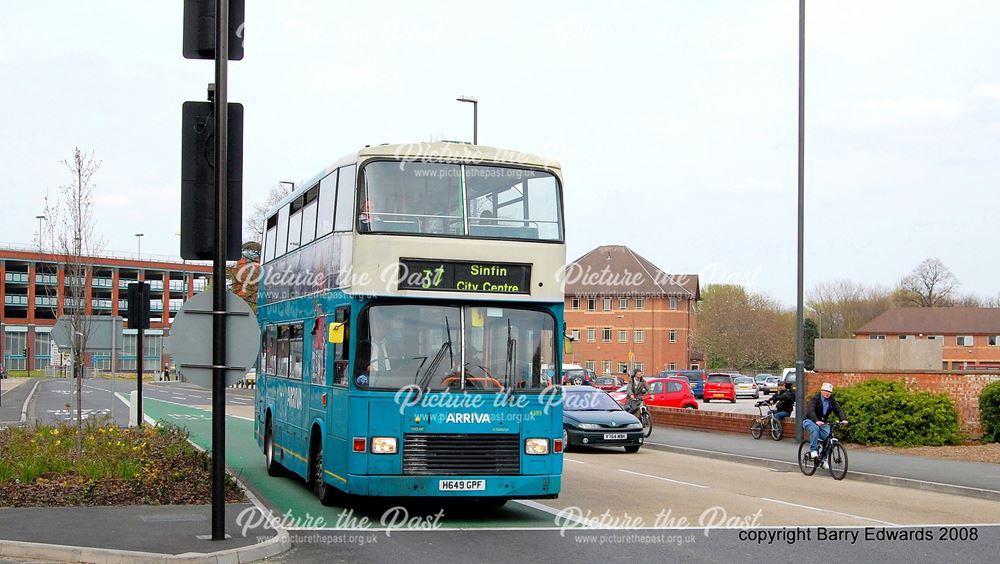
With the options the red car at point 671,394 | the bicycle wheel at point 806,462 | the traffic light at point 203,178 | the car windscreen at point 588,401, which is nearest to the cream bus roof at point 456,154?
the traffic light at point 203,178

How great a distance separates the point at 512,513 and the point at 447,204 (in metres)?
3.94

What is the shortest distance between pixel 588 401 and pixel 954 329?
103 metres

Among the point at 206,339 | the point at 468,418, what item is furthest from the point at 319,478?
the point at 206,339

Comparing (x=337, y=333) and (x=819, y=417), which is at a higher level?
(x=337, y=333)

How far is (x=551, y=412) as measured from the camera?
13.2 m

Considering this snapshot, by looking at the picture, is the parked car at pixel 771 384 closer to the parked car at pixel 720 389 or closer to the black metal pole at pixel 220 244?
the parked car at pixel 720 389

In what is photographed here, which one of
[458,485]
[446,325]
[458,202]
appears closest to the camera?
[458,485]

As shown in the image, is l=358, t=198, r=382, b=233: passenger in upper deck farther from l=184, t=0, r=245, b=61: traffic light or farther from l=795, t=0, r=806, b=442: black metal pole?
l=795, t=0, r=806, b=442: black metal pole

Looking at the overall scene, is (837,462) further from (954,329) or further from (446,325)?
(954,329)

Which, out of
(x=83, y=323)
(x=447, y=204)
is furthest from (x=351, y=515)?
(x=83, y=323)

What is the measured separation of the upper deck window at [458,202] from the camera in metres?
13.1

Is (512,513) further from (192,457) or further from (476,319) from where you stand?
(192,457)

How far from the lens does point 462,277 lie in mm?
12961

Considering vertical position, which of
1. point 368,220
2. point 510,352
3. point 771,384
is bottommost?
point 771,384
